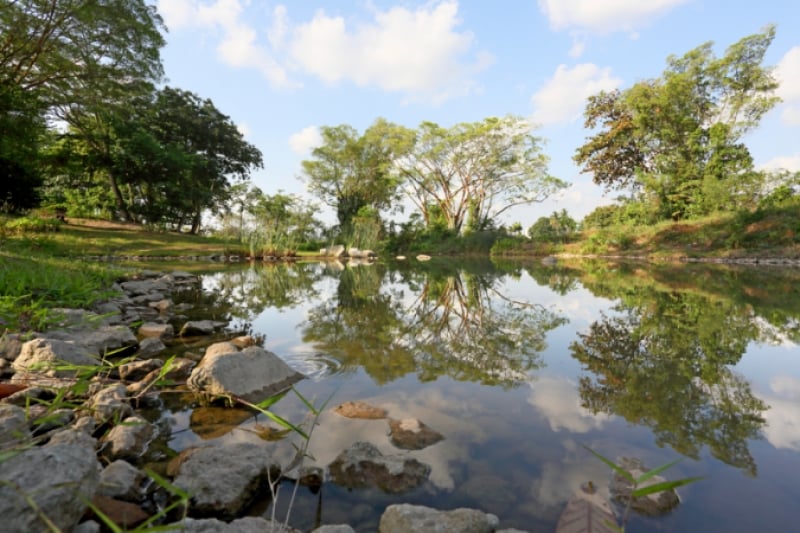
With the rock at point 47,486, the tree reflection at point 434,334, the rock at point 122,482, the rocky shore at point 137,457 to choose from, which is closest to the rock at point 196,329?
the rocky shore at point 137,457

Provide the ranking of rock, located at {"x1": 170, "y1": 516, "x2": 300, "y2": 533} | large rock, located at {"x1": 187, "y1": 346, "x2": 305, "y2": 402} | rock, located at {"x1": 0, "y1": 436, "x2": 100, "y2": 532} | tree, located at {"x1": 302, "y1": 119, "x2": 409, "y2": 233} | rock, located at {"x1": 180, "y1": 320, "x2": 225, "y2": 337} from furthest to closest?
tree, located at {"x1": 302, "y1": 119, "x2": 409, "y2": 233}, rock, located at {"x1": 180, "y1": 320, "x2": 225, "y2": 337}, large rock, located at {"x1": 187, "y1": 346, "x2": 305, "y2": 402}, rock, located at {"x1": 170, "y1": 516, "x2": 300, "y2": 533}, rock, located at {"x1": 0, "y1": 436, "x2": 100, "y2": 532}

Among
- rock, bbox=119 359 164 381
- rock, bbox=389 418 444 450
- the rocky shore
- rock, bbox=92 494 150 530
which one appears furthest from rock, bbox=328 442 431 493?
rock, bbox=119 359 164 381

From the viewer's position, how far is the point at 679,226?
60.2 feet

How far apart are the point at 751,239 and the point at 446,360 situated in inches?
733

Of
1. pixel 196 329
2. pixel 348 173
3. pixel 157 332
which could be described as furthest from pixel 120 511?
pixel 348 173

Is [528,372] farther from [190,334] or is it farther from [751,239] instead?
[751,239]

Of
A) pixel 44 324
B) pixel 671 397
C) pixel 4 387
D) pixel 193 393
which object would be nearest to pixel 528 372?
pixel 671 397

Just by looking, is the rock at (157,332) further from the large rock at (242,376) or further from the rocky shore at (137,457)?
the large rock at (242,376)

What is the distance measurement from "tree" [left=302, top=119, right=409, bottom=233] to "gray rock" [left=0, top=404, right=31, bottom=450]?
2921 cm

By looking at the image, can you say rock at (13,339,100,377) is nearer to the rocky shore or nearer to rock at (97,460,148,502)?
the rocky shore

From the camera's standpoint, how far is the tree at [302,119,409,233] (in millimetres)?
31250

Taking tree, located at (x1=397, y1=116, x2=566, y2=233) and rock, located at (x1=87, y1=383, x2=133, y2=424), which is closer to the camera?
rock, located at (x1=87, y1=383, x2=133, y2=424)

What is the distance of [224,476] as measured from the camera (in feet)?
4.43

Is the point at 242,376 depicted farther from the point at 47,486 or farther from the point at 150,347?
the point at 47,486
